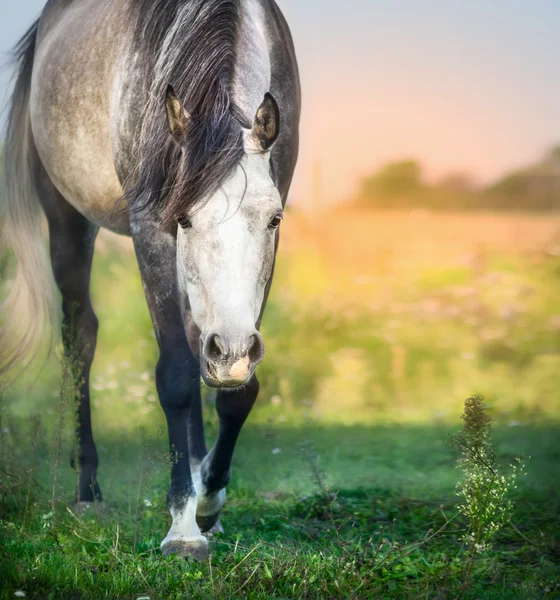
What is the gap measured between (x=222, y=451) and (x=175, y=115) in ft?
4.62

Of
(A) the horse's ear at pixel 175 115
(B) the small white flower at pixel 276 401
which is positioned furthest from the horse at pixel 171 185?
(B) the small white flower at pixel 276 401

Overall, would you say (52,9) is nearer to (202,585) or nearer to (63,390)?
(63,390)

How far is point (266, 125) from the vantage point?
3.14 meters

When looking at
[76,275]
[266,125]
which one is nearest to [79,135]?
[76,275]

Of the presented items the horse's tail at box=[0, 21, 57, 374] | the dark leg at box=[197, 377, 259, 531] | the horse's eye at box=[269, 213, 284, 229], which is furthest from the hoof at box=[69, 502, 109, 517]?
the horse's eye at box=[269, 213, 284, 229]

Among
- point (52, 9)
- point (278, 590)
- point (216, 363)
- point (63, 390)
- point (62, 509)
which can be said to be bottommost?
point (62, 509)

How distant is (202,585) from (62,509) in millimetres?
1505

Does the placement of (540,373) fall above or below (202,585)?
below

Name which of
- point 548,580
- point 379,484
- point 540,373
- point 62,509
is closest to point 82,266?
point 62,509

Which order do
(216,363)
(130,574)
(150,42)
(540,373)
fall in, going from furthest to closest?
(540,373) → (150,42) → (130,574) → (216,363)

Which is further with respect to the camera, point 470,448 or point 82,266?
point 82,266

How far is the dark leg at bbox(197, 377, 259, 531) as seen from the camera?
363 centimetres

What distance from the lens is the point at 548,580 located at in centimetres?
325

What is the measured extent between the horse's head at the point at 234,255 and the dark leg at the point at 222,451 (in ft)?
1.98
